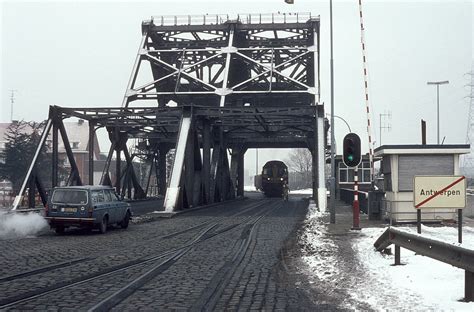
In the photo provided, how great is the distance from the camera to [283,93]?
2026 inches

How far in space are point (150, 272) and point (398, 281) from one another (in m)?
4.28

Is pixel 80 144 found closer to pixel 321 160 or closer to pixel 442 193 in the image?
pixel 321 160

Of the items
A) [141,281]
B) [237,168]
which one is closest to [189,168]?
[141,281]

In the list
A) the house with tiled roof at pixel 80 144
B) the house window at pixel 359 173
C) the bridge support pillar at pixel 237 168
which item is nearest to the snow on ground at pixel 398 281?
the bridge support pillar at pixel 237 168

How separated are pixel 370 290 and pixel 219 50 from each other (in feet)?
153

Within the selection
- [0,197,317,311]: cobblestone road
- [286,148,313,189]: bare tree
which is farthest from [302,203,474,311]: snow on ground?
[286,148,313,189]: bare tree

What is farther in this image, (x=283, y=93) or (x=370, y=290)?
(x=283, y=93)

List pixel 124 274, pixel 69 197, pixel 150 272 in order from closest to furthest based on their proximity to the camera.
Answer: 1. pixel 124 274
2. pixel 150 272
3. pixel 69 197

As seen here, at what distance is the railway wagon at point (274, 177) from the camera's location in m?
57.9

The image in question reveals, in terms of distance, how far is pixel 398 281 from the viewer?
331 inches

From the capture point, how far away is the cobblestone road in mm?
7156

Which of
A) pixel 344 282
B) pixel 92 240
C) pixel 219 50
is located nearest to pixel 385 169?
pixel 92 240

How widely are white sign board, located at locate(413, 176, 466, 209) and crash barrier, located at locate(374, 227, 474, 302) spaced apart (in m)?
1.73

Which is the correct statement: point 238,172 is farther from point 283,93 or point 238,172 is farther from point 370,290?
point 370,290
